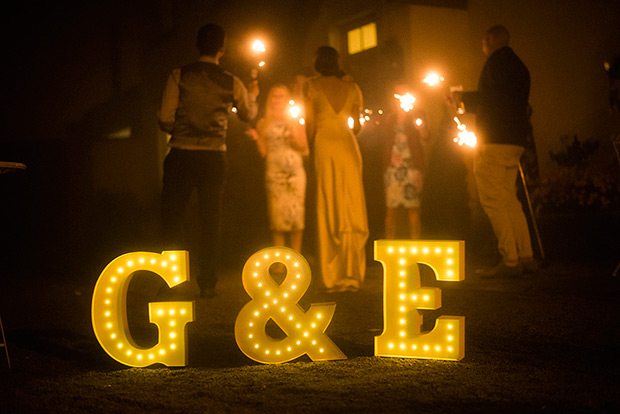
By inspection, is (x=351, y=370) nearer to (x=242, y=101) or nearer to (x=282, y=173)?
(x=242, y=101)

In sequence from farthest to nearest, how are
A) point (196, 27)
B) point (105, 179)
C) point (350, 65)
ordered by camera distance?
point (196, 27), point (350, 65), point (105, 179)

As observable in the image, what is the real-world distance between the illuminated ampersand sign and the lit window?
672cm

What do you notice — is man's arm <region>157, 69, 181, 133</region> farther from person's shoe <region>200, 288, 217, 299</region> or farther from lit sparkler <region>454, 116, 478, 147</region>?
lit sparkler <region>454, 116, 478, 147</region>

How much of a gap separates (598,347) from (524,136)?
3.16 meters

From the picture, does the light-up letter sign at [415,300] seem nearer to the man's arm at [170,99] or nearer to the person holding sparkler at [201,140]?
the person holding sparkler at [201,140]

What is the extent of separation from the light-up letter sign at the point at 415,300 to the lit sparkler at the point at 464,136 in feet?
13.8

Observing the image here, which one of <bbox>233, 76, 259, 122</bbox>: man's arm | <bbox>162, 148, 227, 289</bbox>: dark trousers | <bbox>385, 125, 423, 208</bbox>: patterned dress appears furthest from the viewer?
<bbox>385, 125, 423, 208</bbox>: patterned dress

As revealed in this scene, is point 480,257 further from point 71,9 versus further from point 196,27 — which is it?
point 71,9

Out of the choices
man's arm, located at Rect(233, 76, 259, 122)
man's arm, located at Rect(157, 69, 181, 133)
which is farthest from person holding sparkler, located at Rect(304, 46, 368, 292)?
man's arm, located at Rect(157, 69, 181, 133)

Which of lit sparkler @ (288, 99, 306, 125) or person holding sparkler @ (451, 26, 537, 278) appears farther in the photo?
lit sparkler @ (288, 99, 306, 125)

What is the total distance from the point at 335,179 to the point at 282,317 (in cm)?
247

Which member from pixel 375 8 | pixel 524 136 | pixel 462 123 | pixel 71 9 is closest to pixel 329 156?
pixel 524 136

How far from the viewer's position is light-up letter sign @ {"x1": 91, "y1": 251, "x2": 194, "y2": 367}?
3.15 m

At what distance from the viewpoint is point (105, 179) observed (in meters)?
9.05
